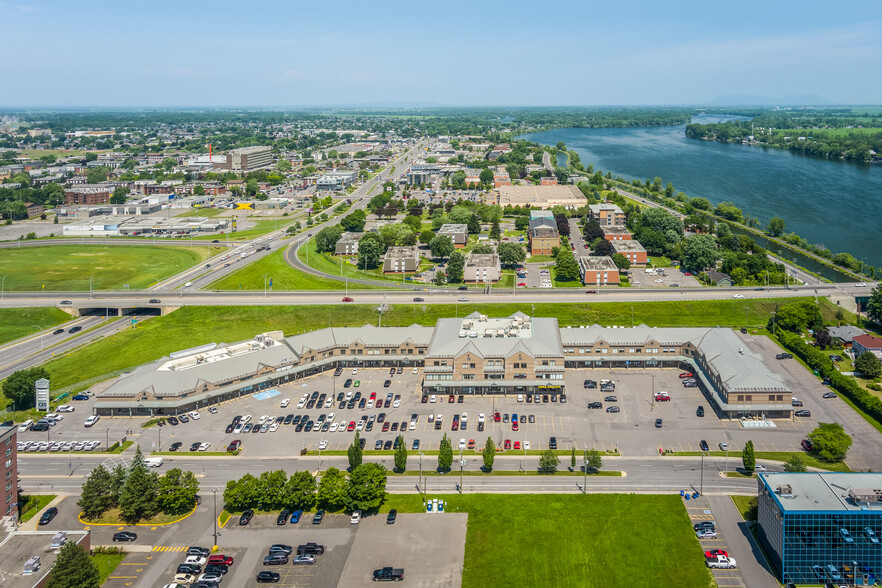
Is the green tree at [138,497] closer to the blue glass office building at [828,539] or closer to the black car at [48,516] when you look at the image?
the black car at [48,516]

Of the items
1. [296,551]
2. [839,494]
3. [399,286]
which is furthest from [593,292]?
[296,551]

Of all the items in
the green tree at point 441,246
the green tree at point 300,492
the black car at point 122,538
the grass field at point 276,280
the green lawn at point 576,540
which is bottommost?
the black car at point 122,538

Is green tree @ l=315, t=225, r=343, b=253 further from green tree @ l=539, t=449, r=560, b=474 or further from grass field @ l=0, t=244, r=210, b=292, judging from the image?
green tree @ l=539, t=449, r=560, b=474

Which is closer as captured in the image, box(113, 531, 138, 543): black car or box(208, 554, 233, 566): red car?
box(208, 554, 233, 566): red car

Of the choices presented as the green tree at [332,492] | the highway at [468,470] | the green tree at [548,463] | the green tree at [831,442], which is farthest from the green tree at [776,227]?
the green tree at [332,492]

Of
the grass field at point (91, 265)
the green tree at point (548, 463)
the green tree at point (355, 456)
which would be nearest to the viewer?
the green tree at point (355, 456)

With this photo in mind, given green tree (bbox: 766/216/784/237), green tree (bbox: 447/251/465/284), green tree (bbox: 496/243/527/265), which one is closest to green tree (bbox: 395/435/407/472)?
green tree (bbox: 447/251/465/284)

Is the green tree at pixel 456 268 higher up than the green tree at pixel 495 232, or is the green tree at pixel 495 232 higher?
the green tree at pixel 495 232
